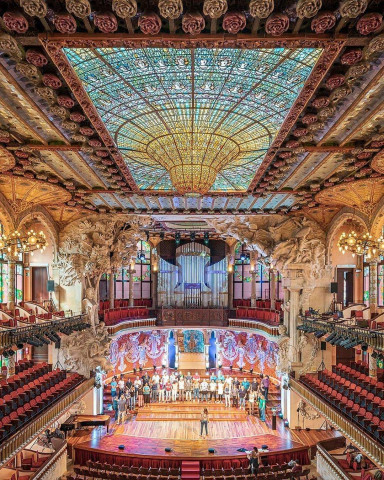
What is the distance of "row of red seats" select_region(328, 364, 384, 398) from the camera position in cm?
1400

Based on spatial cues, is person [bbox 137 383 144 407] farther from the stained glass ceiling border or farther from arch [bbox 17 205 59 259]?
the stained glass ceiling border

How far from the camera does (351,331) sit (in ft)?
46.9

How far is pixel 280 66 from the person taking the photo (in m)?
7.12

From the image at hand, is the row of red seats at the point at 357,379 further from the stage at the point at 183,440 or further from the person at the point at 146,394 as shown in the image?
the person at the point at 146,394

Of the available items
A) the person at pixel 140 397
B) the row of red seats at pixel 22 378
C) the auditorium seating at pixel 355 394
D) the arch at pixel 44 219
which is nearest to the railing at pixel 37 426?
the row of red seats at pixel 22 378

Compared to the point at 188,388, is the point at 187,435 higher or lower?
lower

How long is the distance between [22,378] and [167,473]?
586 centimetres

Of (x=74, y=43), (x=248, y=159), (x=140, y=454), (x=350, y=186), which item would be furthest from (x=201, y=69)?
(x=140, y=454)

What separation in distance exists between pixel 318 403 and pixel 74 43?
1439cm

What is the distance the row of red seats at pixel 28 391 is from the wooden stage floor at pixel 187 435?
2.69 m

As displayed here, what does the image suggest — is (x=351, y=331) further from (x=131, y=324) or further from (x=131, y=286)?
(x=131, y=286)

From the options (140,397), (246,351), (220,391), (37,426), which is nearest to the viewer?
(37,426)

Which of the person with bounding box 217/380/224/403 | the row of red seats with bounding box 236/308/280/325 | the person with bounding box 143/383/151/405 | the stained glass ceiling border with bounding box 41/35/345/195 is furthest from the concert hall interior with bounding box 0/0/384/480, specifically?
the person with bounding box 143/383/151/405

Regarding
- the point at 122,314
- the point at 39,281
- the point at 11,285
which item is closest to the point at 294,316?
the point at 122,314
